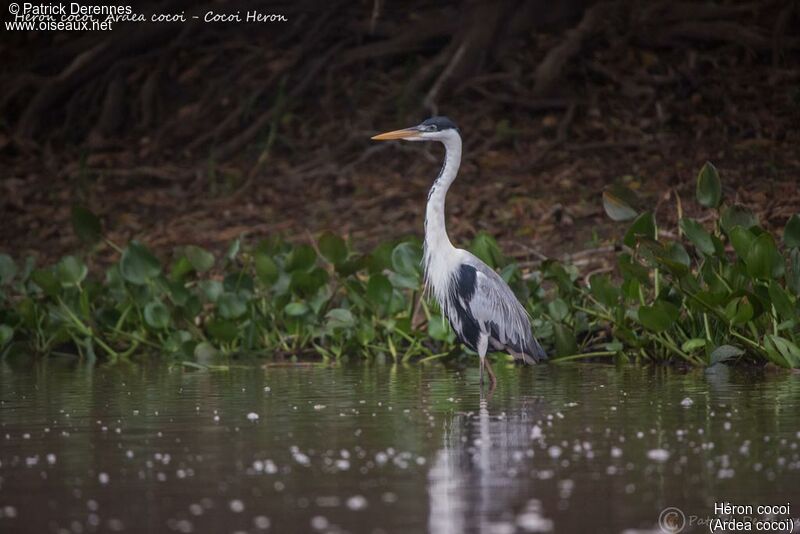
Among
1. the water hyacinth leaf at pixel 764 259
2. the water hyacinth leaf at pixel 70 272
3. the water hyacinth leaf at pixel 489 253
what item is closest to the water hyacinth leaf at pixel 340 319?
the water hyacinth leaf at pixel 489 253

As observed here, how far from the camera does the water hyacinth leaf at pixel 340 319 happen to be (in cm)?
1161

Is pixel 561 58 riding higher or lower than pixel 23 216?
higher

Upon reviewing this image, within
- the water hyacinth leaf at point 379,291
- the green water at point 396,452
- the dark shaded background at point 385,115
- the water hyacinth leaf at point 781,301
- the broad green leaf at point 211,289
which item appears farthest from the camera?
the dark shaded background at point 385,115

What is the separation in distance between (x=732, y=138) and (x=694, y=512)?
1106cm

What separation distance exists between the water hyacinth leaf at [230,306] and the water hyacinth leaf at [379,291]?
3.53ft

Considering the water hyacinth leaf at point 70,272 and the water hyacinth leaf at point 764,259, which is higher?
the water hyacinth leaf at point 70,272

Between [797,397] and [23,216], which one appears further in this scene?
[23,216]

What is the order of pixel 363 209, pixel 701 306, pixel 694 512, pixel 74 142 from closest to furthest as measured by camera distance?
pixel 694 512 → pixel 701 306 → pixel 363 209 → pixel 74 142

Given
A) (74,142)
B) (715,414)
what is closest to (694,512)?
(715,414)

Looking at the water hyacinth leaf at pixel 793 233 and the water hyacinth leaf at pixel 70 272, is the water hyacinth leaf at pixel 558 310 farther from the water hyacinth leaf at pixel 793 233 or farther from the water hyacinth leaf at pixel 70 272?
the water hyacinth leaf at pixel 70 272

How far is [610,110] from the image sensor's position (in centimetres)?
1703

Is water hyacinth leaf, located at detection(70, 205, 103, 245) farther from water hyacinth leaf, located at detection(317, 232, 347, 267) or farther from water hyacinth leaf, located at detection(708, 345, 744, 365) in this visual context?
water hyacinth leaf, located at detection(708, 345, 744, 365)

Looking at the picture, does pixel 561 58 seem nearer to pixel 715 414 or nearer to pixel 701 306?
pixel 701 306

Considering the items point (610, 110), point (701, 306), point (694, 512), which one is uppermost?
point (610, 110)
